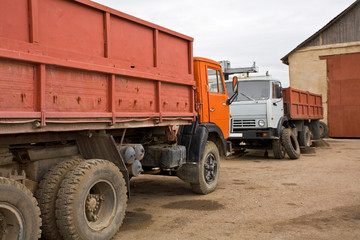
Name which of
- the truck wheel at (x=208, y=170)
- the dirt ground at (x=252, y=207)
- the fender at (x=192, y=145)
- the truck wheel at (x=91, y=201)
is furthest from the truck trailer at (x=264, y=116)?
the truck wheel at (x=91, y=201)

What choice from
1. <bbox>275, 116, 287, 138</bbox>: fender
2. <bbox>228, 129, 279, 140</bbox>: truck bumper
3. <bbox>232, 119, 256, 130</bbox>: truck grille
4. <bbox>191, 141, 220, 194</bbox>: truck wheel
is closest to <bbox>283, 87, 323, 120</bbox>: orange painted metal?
<bbox>275, 116, 287, 138</bbox>: fender

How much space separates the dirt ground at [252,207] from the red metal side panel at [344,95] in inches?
469

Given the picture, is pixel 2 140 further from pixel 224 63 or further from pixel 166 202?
pixel 224 63

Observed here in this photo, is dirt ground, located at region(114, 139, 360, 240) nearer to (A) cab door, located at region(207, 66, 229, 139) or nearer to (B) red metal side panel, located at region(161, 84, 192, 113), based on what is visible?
(A) cab door, located at region(207, 66, 229, 139)

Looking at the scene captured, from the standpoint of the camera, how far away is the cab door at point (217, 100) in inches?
253

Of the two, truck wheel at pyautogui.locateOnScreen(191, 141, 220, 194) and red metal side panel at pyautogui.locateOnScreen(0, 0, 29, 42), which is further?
truck wheel at pyautogui.locateOnScreen(191, 141, 220, 194)

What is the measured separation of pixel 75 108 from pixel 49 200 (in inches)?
38.4

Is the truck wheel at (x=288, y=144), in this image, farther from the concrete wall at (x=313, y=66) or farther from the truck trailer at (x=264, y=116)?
the concrete wall at (x=313, y=66)

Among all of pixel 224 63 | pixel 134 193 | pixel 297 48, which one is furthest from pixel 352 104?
pixel 134 193

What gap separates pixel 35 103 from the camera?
3123 millimetres

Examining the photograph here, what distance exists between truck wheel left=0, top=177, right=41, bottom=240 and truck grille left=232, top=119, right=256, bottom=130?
8497 mm

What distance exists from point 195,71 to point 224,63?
33.6ft

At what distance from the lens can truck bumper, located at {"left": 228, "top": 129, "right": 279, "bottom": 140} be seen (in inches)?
411

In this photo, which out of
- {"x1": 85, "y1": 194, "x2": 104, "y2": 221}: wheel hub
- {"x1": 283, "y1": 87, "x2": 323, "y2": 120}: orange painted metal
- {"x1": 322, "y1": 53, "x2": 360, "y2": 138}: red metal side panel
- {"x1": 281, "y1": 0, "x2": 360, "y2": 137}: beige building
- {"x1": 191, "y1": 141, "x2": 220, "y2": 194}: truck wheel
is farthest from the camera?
{"x1": 281, "y1": 0, "x2": 360, "y2": 137}: beige building
